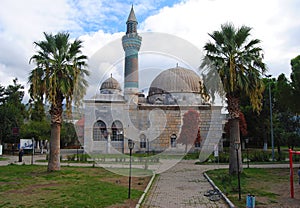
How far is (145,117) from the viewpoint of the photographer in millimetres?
42062

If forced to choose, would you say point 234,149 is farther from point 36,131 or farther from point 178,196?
point 36,131

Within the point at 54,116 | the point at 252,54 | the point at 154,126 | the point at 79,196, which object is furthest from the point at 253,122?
the point at 79,196

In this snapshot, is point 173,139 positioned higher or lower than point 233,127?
lower

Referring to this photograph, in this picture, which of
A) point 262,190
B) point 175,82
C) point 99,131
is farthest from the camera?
point 175,82

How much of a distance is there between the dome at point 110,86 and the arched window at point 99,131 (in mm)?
7711

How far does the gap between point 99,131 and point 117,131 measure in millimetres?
2668

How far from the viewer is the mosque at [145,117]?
3912 centimetres

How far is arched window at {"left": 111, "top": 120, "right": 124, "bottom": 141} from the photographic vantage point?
40094mm

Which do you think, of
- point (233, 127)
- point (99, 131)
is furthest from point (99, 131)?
point (233, 127)

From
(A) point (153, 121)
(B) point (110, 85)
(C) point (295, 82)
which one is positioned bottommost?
(A) point (153, 121)

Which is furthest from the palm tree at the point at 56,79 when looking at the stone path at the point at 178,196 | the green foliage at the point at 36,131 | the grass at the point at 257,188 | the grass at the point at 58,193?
the green foliage at the point at 36,131

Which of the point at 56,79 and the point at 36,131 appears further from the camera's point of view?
the point at 36,131

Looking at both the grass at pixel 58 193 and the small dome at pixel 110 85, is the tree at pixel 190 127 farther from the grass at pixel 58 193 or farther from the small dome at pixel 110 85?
the grass at pixel 58 193

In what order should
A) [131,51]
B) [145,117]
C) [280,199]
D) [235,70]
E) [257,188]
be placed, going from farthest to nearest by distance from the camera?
[145,117] < [131,51] < [235,70] < [257,188] < [280,199]
